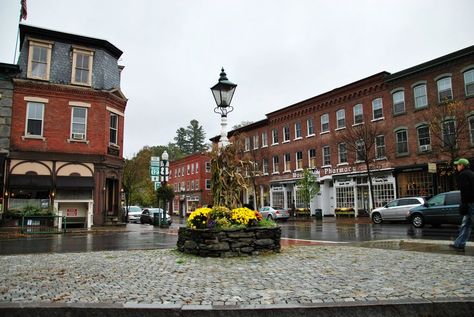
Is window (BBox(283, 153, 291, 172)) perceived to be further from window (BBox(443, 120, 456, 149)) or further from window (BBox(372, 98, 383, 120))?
window (BBox(443, 120, 456, 149))

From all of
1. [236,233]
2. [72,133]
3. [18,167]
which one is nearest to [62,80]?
[72,133]

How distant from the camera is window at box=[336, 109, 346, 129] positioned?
112 ft

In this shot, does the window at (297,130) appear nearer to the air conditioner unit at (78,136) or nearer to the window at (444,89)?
the window at (444,89)

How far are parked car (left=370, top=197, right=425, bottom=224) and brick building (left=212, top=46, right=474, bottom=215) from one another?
2743mm

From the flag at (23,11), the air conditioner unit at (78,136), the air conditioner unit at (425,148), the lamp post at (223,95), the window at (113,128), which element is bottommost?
the lamp post at (223,95)

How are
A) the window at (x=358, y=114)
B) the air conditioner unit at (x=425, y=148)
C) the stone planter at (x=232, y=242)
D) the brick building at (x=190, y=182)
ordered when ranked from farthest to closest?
the brick building at (x=190, y=182) → the window at (x=358, y=114) → the air conditioner unit at (x=425, y=148) → the stone planter at (x=232, y=242)

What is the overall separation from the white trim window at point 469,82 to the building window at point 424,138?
3.54 metres

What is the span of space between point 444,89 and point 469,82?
5.54 feet

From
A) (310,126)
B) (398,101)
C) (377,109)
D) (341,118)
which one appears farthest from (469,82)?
(310,126)

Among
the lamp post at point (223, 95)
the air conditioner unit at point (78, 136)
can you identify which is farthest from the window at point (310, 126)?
the lamp post at point (223, 95)

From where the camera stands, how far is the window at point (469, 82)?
82.6ft

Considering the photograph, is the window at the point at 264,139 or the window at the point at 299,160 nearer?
the window at the point at 299,160

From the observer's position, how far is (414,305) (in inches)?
164

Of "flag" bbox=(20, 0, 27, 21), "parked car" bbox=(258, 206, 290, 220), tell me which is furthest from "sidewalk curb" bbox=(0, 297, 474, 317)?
"parked car" bbox=(258, 206, 290, 220)
